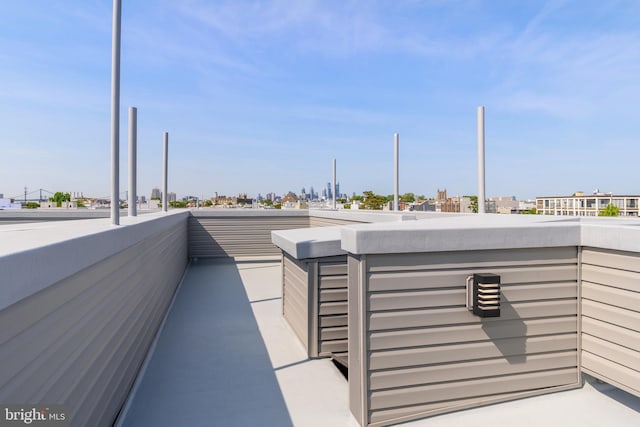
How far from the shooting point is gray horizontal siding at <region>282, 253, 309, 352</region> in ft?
13.7

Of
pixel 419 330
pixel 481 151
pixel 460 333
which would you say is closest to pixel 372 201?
pixel 481 151

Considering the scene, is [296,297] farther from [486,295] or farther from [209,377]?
[486,295]

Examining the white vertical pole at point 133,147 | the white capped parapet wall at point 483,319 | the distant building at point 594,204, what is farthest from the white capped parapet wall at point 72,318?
the distant building at point 594,204

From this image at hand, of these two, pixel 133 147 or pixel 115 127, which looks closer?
pixel 115 127

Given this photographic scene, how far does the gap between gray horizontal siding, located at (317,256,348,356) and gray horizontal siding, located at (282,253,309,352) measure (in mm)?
159

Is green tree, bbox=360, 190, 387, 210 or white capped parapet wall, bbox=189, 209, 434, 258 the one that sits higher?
green tree, bbox=360, 190, 387, 210

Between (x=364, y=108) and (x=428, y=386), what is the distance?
69.5 ft

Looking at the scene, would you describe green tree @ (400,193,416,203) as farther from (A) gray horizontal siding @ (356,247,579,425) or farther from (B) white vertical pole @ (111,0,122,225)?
(B) white vertical pole @ (111,0,122,225)

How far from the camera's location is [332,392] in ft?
10.8

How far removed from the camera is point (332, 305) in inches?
163

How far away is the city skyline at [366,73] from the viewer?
500 centimetres

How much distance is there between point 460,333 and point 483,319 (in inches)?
8.9

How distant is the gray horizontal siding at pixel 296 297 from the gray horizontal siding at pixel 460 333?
1502 mm

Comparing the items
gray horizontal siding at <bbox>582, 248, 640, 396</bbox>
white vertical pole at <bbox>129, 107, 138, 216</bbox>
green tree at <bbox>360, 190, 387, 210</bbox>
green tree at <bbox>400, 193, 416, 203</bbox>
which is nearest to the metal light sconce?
gray horizontal siding at <bbox>582, 248, 640, 396</bbox>
